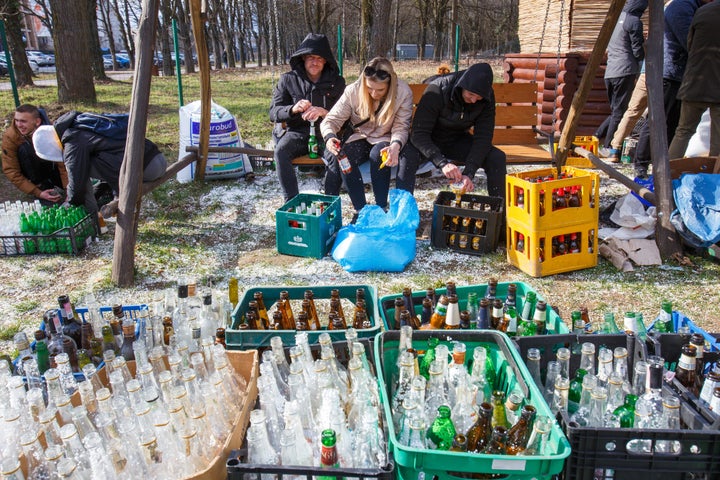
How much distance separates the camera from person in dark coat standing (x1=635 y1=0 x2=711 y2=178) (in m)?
5.83

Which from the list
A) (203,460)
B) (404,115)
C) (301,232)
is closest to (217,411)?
(203,460)

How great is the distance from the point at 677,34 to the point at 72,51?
11.2 meters

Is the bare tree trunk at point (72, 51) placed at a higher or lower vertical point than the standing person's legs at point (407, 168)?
higher

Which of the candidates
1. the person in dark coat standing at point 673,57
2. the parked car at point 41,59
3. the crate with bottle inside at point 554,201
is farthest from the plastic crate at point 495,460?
the parked car at point 41,59

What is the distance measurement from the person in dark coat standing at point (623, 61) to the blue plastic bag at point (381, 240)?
13.5 ft

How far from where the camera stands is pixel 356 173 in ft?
16.6

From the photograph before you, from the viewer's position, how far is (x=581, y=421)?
2.12 meters

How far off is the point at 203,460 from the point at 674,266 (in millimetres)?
3978

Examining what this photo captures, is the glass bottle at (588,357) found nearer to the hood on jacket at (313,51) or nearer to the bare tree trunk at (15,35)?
the hood on jacket at (313,51)

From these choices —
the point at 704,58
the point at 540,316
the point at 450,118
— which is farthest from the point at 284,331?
the point at 704,58

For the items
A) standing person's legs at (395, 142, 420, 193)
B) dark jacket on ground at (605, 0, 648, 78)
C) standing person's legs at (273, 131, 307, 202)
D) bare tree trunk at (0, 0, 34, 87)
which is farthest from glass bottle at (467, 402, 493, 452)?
bare tree trunk at (0, 0, 34, 87)

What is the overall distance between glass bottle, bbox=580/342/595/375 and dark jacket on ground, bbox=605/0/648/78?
5782mm

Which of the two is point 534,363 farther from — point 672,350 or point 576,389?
point 672,350

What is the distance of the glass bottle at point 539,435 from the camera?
178cm
